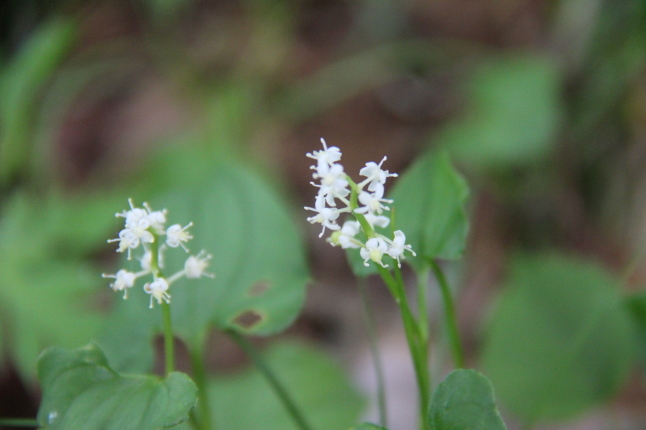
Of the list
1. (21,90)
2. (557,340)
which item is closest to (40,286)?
(21,90)

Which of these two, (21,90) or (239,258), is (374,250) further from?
(21,90)

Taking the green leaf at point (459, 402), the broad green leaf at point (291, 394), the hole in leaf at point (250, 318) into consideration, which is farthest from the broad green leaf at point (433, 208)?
the broad green leaf at point (291, 394)

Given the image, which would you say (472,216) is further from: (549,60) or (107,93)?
(107,93)

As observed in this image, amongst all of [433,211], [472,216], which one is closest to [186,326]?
[433,211]

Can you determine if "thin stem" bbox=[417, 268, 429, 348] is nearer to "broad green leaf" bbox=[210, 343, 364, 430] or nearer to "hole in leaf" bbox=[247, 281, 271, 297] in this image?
"hole in leaf" bbox=[247, 281, 271, 297]

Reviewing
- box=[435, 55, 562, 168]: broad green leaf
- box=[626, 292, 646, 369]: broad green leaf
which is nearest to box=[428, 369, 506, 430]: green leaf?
box=[626, 292, 646, 369]: broad green leaf
